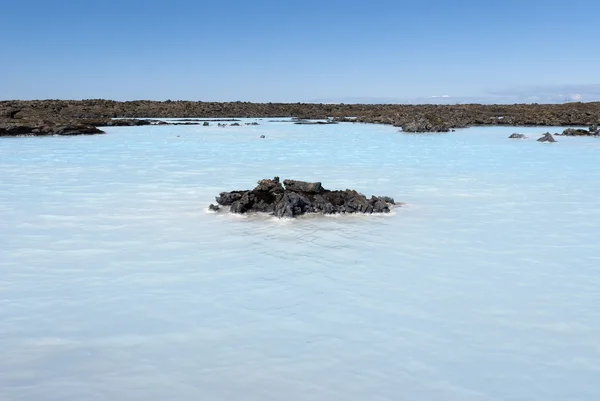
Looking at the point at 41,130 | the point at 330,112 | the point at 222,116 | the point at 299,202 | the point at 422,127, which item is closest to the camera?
the point at 299,202

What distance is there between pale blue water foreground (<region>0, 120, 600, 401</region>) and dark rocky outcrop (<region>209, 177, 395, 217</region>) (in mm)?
369

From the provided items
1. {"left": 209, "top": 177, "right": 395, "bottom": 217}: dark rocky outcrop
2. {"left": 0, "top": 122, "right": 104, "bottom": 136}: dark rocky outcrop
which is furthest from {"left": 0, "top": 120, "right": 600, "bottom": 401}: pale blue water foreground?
{"left": 0, "top": 122, "right": 104, "bottom": 136}: dark rocky outcrop

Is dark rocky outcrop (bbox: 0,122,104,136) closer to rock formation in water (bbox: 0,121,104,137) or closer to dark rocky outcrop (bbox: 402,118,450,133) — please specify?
rock formation in water (bbox: 0,121,104,137)

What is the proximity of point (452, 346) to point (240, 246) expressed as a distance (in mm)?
4063

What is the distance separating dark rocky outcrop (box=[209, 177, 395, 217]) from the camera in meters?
10.2

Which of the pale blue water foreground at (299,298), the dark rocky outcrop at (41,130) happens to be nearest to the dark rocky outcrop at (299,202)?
the pale blue water foreground at (299,298)

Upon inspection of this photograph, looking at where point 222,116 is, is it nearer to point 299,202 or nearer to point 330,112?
point 330,112

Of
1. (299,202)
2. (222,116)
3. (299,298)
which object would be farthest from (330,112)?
(299,298)

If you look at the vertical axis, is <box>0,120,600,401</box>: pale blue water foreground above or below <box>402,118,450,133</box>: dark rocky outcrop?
below

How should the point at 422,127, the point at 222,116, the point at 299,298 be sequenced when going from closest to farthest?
the point at 299,298 → the point at 422,127 → the point at 222,116

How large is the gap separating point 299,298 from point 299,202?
4.42 m

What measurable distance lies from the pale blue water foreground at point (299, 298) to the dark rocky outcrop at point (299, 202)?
1.21ft

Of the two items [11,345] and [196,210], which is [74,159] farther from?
[11,345]

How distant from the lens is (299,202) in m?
10.3
